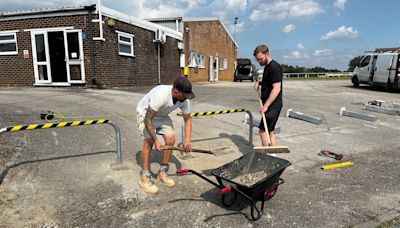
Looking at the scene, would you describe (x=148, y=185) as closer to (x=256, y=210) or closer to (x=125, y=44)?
(x=256, y=210)

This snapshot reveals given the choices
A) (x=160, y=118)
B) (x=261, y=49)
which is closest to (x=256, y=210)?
(x=160, y=118)

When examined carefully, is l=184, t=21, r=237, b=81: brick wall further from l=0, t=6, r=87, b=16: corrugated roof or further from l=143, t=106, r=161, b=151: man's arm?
l=143, t=106, r=161, b=151: man's arm

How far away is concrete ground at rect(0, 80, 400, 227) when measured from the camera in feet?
11.0

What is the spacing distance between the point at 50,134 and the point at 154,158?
2504mm

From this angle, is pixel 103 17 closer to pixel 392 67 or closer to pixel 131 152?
pixel 131 152

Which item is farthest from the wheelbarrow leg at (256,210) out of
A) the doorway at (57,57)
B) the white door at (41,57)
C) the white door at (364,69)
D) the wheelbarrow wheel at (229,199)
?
the white door at (364,69)

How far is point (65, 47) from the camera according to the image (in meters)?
12.9

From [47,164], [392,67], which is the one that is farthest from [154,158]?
[392,67]

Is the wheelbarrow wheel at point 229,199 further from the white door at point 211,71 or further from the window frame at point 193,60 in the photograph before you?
the white door at point 211,71

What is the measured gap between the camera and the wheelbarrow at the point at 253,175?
3.27 m

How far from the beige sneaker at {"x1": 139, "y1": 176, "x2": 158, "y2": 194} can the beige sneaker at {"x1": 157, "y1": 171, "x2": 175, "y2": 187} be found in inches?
7.7

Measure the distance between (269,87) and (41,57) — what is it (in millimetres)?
12046

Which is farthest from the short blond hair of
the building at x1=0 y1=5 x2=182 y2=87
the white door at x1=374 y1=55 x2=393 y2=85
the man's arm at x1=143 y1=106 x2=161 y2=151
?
the white door at x1=374 y1=55 x2=393 y2=85

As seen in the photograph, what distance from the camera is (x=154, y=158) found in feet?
17.1
